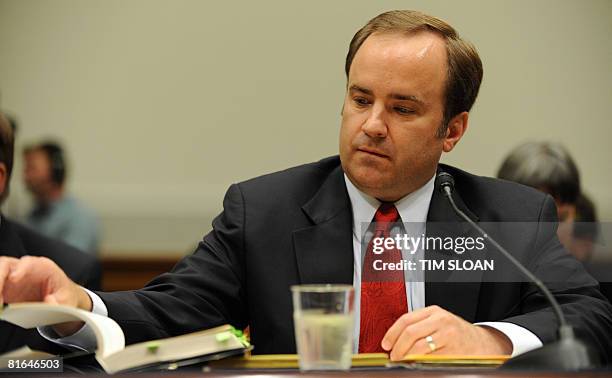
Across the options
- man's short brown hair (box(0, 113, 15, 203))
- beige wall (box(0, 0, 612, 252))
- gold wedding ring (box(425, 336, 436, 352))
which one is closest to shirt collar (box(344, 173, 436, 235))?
gold wedding ring (box(425, 336, 436, 352))

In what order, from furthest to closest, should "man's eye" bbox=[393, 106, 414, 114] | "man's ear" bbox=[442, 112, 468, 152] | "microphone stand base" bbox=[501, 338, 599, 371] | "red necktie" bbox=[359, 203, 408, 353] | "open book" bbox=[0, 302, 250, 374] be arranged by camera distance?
"man's ear" bbox=[442, 112, 468, 152], "man's eye" bbox=[393, 106, 414, 114], "red necktie" bbox=[359, 203, 408, 353], "open book" bbox=[0, 302, 250, 374], "microphone stand base" bbox=[501, 338, 599, 371]

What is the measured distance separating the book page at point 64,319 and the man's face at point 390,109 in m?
0.75

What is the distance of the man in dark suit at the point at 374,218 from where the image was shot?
6.81 feet

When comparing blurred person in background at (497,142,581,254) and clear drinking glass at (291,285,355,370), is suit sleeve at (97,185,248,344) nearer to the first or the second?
clear drinking glass at (291,285,355,370)

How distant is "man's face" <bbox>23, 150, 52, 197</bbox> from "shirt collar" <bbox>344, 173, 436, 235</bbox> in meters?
3.56

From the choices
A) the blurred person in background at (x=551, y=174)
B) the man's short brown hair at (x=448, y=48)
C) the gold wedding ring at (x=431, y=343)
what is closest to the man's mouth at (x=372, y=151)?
the man's short brown hair at (x=448, y=48)

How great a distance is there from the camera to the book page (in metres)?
1.51

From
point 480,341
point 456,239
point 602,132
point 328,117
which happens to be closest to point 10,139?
point 456,239

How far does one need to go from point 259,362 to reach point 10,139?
158 cm

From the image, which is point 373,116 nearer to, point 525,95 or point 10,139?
point 10,139

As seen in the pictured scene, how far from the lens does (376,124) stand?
2102 millimetres

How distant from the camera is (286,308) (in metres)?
2.12

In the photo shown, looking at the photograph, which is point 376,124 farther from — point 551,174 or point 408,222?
point 551,174

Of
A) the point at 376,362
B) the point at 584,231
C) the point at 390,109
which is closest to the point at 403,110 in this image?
the point at 390,109
